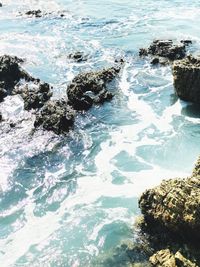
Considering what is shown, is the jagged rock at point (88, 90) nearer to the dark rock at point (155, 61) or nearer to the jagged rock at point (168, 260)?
the dark rock at point (155, 61)

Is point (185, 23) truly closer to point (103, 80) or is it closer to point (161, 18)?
point (161, 18)

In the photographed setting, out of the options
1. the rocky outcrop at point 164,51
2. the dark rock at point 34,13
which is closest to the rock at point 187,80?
the rocky outcrop at point 164,51

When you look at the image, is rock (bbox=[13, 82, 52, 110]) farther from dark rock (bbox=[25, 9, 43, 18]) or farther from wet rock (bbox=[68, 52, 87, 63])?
dark rock (bbox=[25, 9, 43, 18])

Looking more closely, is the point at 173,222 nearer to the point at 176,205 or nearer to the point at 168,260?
the point at 176,205

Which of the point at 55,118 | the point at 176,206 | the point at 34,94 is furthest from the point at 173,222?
the point at 34,94

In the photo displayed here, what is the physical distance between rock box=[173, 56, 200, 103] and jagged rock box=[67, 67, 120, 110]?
393 centimetres

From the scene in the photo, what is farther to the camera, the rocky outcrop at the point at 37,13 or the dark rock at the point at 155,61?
the rocky outcrop at the point at 37,13

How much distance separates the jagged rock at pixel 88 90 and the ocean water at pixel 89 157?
0.64 metres

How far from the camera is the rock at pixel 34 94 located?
24.7 m

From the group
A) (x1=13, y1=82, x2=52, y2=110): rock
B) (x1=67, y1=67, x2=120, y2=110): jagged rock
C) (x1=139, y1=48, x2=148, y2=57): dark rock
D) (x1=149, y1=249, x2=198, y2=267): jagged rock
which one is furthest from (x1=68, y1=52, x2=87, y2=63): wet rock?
(x1=149, y1=249, x2=198, y2=267): jagged rock

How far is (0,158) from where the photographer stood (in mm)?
20844

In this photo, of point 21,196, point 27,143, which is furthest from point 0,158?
point 21,196

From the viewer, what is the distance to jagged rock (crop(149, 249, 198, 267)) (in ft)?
41.2

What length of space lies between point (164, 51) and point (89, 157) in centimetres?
1341
